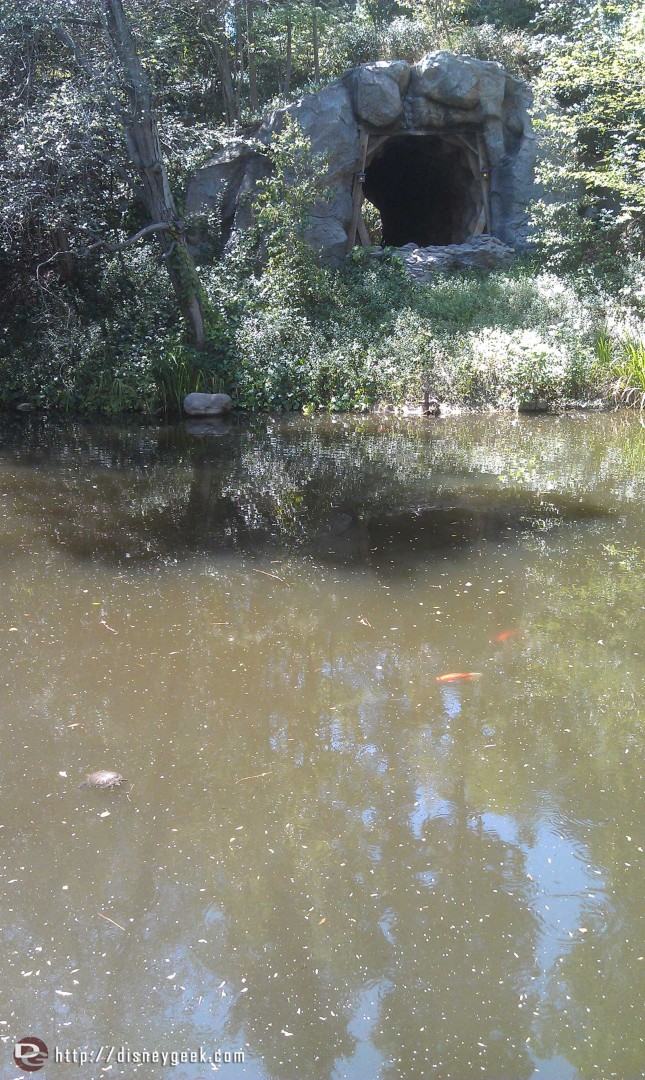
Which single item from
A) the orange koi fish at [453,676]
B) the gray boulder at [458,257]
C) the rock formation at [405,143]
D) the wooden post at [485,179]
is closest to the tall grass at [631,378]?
the gray boulder at [458,257]

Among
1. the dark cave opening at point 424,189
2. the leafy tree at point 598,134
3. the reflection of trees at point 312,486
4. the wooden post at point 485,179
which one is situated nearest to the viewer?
the reflection of trees at point 312,486

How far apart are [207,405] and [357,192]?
327 inches

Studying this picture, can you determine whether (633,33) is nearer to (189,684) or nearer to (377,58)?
(377,58)

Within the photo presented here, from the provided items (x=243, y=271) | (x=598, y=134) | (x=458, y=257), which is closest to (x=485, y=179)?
(x=458, y=257)

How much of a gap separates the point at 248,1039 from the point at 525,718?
196 cm

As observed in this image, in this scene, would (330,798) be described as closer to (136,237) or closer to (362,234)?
(136,237)

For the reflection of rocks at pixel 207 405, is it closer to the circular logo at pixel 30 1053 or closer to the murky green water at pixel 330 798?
the murky green water at pixel 330 798

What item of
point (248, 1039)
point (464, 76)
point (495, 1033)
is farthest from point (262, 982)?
point (464, 76)

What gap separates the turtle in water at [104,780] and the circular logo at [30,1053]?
43.4 inches

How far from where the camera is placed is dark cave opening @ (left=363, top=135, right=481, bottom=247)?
20.3 metres

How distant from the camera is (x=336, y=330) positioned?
569 inches

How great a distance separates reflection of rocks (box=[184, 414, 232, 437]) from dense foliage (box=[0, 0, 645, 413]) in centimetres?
77

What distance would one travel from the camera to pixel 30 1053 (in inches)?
88.3

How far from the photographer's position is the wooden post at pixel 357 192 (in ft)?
61.0
